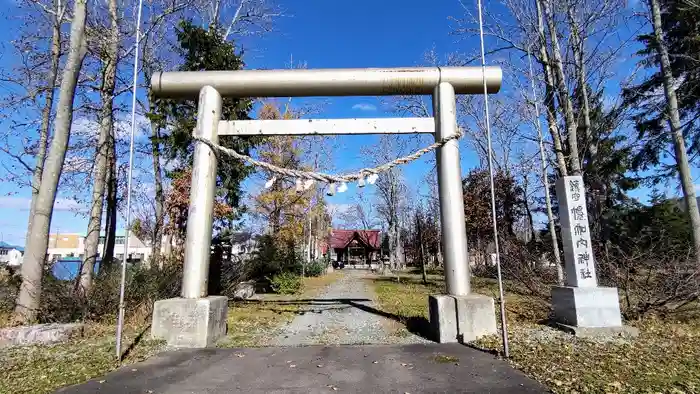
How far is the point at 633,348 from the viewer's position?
18.2 ft

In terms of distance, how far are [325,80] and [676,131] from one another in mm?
11183

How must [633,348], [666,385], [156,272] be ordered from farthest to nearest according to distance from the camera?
[156,272] < [633,348] < [666,385]

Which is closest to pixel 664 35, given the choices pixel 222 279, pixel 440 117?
pixel 440 117

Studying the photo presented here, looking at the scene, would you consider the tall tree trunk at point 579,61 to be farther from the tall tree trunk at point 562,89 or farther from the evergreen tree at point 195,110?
the evergreen tree at point 195,110

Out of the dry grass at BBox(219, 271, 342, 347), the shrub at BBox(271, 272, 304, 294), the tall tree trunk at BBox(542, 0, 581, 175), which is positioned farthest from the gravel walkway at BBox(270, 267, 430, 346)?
the tall tree trunk at BBox(542, 0, 581, 175)

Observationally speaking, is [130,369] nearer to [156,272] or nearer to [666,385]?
[156,272]

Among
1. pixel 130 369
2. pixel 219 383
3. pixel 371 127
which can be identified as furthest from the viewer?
pixel 371 127

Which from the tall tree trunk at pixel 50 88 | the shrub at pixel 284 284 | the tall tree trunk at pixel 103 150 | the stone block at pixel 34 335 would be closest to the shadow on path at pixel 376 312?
the shrub at pixel 284 284

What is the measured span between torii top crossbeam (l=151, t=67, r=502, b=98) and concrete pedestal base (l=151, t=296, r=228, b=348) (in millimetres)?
3613

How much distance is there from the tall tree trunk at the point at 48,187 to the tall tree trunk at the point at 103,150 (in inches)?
35.7

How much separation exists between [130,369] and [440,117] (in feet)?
19.1

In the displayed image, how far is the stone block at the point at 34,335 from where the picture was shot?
6.18 metres

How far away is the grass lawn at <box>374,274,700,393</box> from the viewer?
4094 mm

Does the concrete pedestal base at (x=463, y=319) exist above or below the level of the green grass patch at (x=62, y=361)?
→ above
